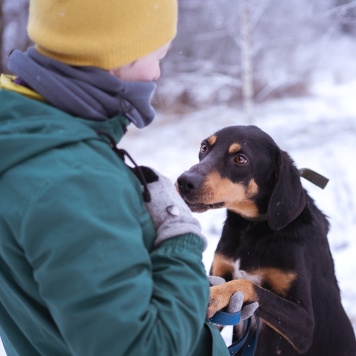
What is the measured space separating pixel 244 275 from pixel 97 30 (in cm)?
170

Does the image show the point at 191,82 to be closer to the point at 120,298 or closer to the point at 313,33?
the point at 313,33

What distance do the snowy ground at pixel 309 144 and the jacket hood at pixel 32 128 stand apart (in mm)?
3929

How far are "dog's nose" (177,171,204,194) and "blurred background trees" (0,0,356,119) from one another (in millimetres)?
14223

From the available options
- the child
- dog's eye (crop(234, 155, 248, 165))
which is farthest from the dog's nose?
the child

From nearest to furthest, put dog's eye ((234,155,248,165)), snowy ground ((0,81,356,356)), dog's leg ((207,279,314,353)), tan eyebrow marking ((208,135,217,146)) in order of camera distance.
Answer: dog's leg ((207,279,314,353)) → dog's eye ((234,155,248,165)) → tan eyebrow marking ((208,135,217,146)) → snowy ground ((0,81,356,356))

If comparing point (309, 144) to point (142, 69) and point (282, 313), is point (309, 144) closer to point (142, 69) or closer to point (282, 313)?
point (282, 313)

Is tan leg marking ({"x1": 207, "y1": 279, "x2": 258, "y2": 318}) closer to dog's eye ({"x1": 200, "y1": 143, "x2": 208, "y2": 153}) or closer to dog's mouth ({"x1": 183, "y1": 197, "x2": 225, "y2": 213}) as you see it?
dog's mouth ({"x1": 183, "y1": 197, "x2": 225, "y2": 213})

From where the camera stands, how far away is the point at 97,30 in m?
1.17

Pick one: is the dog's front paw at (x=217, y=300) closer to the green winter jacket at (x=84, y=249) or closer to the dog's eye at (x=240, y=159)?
the green winter jacket at (x=84, y=249)

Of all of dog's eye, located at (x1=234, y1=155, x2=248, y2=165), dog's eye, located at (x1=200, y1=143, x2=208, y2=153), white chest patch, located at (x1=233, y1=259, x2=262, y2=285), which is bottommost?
white chest patch, located at (x1=233, y1=259, x2=262, y2=285)

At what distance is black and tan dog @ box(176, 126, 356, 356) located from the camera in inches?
96.5

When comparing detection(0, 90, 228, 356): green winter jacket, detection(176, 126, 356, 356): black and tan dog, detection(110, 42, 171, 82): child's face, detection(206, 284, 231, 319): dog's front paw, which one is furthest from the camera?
detection(176, 126, 356, 356): black and tan dog

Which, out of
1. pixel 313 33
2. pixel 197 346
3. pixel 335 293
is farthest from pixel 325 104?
pixel 197 346

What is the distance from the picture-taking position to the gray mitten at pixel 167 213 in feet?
4.04
